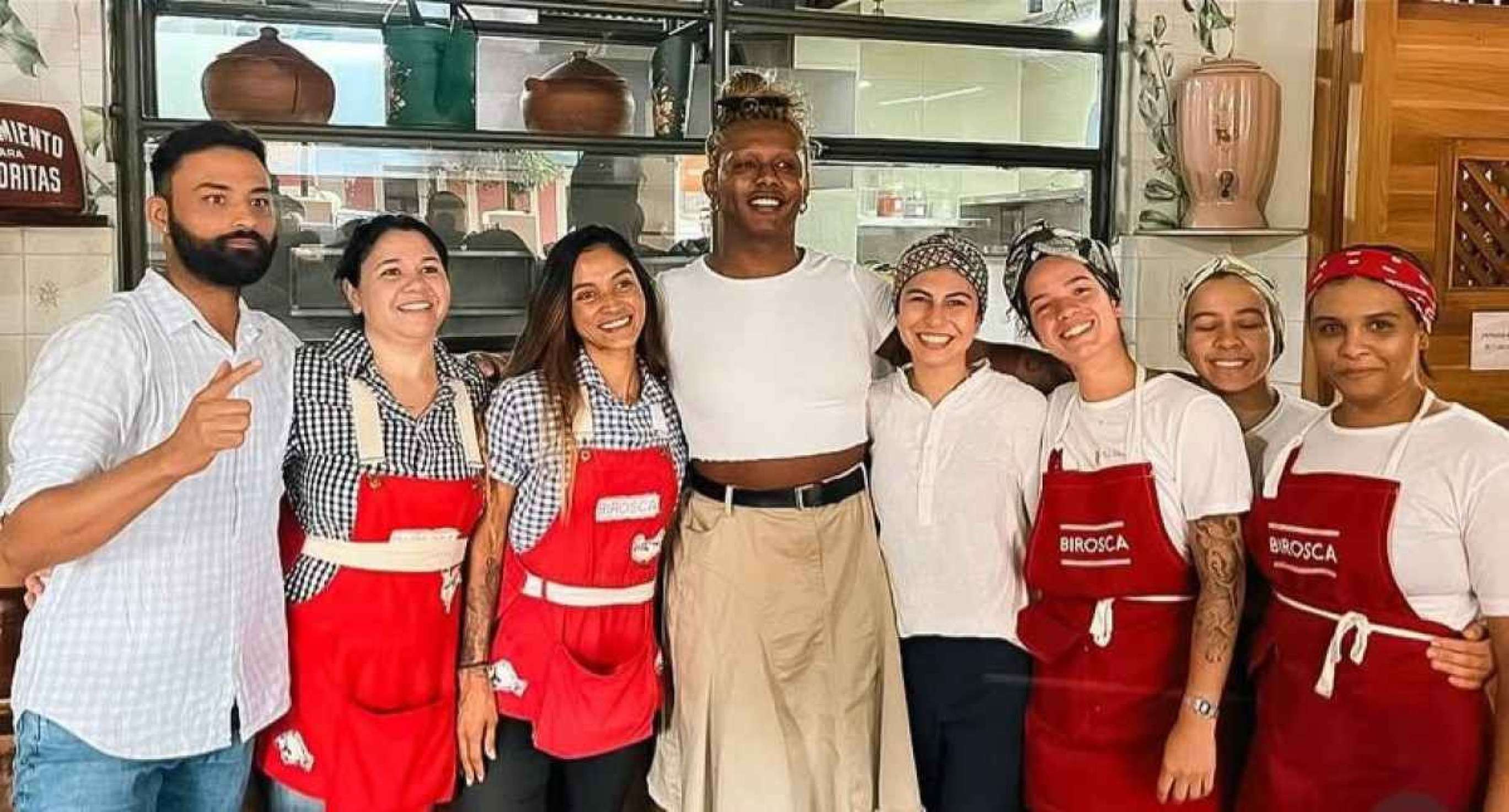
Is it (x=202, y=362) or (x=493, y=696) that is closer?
(x=202, y=362)

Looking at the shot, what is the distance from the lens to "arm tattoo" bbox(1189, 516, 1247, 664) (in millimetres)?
1970

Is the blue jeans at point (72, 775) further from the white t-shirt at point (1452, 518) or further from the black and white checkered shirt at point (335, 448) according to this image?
the white t-shirt at point (1452, 518)

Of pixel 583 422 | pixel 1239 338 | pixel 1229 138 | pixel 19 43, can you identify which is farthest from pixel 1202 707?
pixel 19 43

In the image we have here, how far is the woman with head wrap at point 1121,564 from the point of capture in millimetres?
1984

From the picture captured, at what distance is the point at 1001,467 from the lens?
2.23 m

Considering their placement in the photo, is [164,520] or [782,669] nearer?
[164,520]

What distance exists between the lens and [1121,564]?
6.70ft

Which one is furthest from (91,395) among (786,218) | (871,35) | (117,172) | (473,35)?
(871,35)

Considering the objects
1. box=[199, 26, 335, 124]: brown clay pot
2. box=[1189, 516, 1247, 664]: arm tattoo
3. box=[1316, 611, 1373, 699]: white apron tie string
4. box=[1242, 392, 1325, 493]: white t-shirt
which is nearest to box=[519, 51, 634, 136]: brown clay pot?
box=[199, 26, 335, 124]: brown clay pot

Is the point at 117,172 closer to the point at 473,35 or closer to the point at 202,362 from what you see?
the point at 473,35

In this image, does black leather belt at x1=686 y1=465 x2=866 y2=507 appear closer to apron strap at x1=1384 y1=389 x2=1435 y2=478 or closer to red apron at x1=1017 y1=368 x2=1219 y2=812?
red apron at x1=1017 y1=368 x2=1219 y2=812

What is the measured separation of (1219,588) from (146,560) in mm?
1462

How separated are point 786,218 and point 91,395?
1.13 meters

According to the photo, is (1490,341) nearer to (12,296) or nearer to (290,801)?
(290,801)
